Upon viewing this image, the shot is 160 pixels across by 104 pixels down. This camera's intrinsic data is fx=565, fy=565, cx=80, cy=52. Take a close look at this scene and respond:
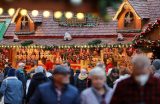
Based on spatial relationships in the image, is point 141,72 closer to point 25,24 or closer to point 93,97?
point 93,97

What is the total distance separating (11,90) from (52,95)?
604 centimetres

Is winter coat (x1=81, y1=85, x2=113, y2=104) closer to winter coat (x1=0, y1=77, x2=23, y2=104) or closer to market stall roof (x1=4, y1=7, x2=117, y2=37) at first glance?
winter coat (x1=0, y1=77, x2=23, y2=104)

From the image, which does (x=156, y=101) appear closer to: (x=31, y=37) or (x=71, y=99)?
(x=71, y=99)

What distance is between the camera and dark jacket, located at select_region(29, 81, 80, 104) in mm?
7617

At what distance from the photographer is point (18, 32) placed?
31.2 m

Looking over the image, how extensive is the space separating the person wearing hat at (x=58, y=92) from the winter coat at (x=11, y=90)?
5.71 m

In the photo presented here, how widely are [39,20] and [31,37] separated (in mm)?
1060

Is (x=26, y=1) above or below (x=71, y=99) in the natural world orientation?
above

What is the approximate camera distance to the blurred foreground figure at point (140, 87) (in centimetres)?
Answer: 656

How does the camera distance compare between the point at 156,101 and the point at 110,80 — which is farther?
the point at 110,80

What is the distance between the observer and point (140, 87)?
21.5 feet

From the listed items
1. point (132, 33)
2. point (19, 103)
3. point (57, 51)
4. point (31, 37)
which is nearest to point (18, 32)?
point (31, 37)

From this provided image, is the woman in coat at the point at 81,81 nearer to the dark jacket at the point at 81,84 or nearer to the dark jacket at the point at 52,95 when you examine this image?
the dark jacket at the point at 81,84

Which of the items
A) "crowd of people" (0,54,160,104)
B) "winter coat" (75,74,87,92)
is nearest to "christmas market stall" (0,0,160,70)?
"winter coat" (75,74,87,92)
